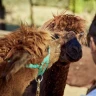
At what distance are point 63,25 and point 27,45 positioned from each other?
1.54 feet

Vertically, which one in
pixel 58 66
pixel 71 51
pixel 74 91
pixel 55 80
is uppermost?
pixel 71 51

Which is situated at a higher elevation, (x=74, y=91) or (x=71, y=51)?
(x=71, y=51)

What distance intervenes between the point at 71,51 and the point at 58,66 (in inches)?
7.9

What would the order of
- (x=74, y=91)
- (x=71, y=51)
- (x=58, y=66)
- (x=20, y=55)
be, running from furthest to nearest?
(x=74, y=91) → (x=58, y=66) → (x=71, y=51) → (x=20, y=55)

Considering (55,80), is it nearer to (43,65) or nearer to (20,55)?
(43,65)

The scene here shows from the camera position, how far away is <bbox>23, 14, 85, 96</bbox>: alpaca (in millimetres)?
2946

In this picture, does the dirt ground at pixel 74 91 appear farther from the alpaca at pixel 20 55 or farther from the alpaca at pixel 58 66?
the alpaca at pixel 20 55

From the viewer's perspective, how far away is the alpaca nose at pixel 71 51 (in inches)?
111

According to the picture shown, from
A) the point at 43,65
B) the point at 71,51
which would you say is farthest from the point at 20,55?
the point at 71,51

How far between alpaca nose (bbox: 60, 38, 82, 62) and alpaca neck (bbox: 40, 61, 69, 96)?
0.09 meters

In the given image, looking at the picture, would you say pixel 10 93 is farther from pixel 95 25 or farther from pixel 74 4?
pixel 74 4

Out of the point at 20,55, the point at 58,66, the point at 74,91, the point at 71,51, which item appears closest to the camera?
the point at 20,55

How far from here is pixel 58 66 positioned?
2.97 meters

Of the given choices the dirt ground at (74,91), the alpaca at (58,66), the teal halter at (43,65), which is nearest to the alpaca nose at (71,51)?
the alpaca at (58,66)
